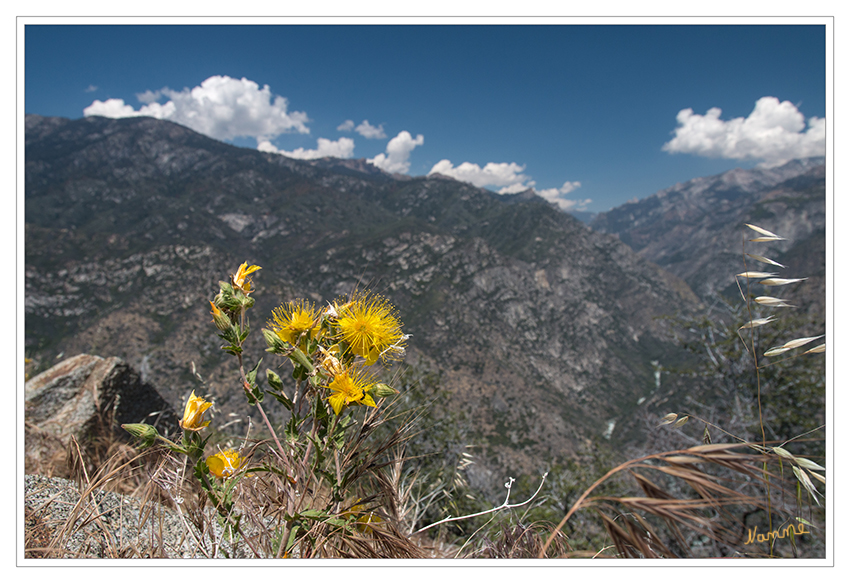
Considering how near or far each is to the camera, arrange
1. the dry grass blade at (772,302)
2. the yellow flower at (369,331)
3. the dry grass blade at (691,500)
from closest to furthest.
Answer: the dry grass blade at (691,500) → the dry grass blade at (772,302) → the yellow flower at (369,331)

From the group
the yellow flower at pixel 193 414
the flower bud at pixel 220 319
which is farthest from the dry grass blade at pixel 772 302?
the yellow flower at pixel 193 414

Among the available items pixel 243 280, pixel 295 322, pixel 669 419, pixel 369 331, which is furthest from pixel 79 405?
pixel 669 419

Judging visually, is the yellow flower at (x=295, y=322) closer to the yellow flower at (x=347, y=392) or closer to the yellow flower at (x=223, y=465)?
the yellow flower at (x=347, y=392)

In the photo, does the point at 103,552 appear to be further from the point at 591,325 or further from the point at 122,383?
the point at 591,325

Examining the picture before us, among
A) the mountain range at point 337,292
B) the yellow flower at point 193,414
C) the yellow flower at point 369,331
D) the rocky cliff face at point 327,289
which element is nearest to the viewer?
the yellow flower at point 193,414

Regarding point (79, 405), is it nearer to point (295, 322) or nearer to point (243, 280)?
point (243, 280)

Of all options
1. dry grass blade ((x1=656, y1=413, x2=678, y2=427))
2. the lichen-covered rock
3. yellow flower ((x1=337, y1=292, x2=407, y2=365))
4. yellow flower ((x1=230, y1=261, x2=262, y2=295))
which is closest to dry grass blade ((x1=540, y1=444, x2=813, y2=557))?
dry grass blade ((x1=656, y1=413, x2=678, y2=427))

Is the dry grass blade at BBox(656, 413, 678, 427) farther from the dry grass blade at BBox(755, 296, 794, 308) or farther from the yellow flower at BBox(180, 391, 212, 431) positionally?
the yellow flower at BBox(180, 391, 212, 431)
